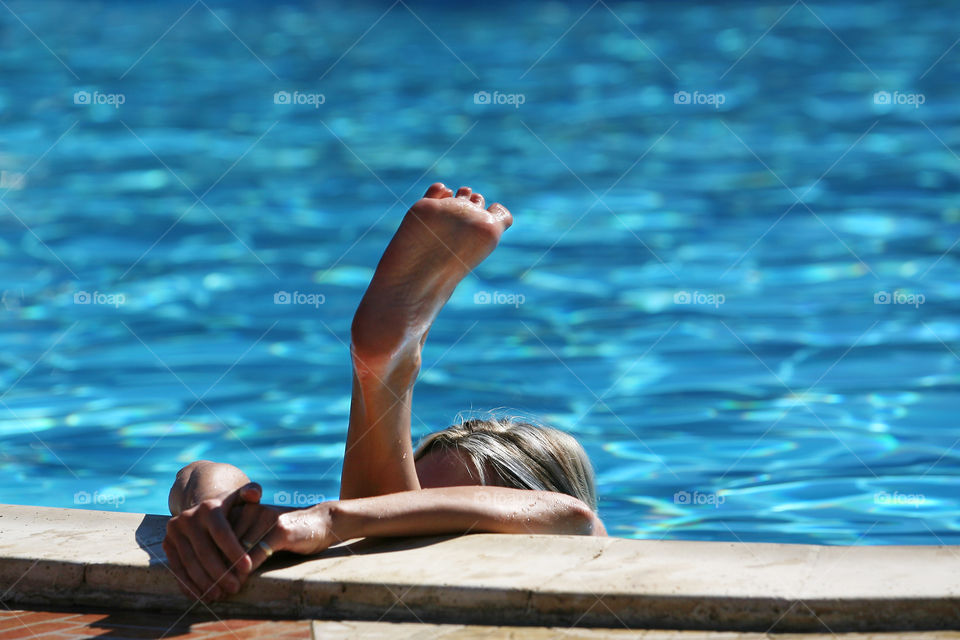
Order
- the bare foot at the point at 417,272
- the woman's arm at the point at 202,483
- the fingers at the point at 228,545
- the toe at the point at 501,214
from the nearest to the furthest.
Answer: the fingers at the point at 228,545
the woman's arm at the point at 202,483
the bare foot at the point at 417,272
the toe at the point at 501,214

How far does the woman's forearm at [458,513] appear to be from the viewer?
2.09 metres

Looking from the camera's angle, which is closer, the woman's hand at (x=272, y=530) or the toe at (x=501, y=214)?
the woman's hand at (x=272, y=530)

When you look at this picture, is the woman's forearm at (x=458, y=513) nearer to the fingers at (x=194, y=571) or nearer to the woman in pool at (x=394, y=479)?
the woman in pool at (x=394, y=479)

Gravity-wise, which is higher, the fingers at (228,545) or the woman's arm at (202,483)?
the woman's arm at (202,483)

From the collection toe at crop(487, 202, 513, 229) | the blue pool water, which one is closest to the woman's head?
toe at crop(487, 202, 513, 229)

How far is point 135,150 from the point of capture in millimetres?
8570

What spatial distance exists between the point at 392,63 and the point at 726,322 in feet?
19.4

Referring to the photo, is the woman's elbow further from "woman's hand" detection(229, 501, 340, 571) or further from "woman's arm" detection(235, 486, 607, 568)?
"woman's hand" detection(229, 501, 340, 571)

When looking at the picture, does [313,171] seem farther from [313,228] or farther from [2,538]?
[2,538]

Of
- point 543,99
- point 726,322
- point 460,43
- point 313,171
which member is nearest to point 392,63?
point 460,43

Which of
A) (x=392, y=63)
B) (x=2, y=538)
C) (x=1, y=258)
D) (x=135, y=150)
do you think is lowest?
(x=2, y=538)

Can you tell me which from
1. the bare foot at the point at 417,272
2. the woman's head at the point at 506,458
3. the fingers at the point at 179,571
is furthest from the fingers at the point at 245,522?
the woman's head at the point at 506,458

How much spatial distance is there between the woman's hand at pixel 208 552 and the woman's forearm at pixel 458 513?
22 cm

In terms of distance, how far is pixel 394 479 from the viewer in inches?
94.9
